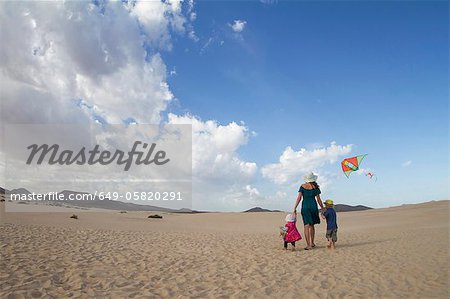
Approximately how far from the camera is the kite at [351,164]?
15352mm

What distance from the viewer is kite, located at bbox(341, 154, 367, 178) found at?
15352 millimetres

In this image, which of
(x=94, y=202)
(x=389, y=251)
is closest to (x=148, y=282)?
(x=389, y=251)

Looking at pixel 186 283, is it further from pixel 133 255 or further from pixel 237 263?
pixel 133 255

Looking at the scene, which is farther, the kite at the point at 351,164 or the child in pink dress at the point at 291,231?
the kite at the point at 351,164

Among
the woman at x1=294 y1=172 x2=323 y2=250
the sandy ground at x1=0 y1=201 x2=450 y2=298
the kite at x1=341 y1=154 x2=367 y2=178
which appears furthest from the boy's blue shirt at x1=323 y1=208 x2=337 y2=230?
the kite at x1=341 y1=154 x2=367 y2=178

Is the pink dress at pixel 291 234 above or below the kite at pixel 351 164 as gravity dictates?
below

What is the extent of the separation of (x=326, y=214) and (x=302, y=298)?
5.25 m

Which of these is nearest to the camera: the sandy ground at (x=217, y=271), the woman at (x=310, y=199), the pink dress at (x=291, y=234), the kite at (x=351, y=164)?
the sandy ground at (x=217, y=271)

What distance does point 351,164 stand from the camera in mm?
15758

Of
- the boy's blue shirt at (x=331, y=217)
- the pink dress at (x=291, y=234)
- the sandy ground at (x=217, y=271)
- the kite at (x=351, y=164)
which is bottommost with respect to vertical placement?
the sandy ground at (x=217, y=271)

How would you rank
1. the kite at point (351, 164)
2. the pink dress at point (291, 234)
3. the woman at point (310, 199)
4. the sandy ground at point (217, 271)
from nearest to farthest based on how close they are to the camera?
1. the sandy ground at point (217, 271)
2. the woman at point (310, 199)
3. the pink dress at point (291, 234)
4. the kite at point (351, 164)

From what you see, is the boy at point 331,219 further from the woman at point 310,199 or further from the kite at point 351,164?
the kite at point 351,164

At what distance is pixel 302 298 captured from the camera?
5.75 metres

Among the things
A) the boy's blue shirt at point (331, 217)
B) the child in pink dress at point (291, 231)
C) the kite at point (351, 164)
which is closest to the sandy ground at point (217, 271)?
the child in pink dress at point (291, 231)
